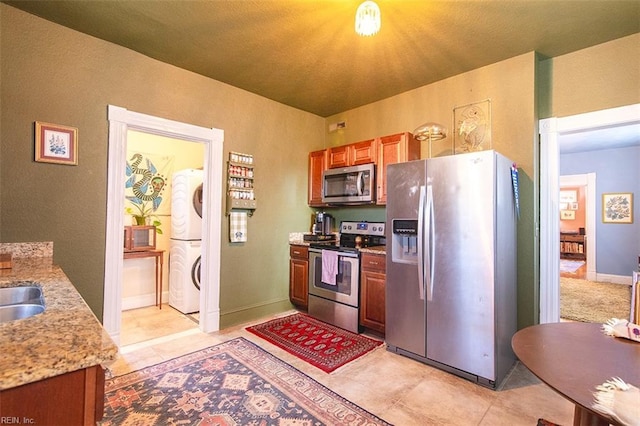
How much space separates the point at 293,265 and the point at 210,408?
2.10m

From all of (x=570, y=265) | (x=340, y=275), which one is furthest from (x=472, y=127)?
(x=570, y=265)

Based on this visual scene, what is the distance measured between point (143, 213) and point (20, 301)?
281cm

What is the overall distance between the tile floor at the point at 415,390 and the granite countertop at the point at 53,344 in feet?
5.34

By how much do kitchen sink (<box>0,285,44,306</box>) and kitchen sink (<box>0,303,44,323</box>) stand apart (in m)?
0.11

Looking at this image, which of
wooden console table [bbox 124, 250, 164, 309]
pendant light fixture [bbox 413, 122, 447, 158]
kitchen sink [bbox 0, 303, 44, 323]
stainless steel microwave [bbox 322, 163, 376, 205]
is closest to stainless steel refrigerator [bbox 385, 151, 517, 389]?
pendant light fixture [bbox 413, 122, 447, 158]

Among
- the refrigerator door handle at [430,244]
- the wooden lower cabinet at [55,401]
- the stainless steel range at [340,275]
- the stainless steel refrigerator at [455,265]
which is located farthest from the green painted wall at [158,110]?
the wooden lower cabinet at [55,401]

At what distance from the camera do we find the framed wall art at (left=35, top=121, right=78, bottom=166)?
2.27 metres

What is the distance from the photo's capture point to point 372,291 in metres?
3.07

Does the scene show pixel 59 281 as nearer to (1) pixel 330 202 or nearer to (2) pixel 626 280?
(1) pixel 330 202

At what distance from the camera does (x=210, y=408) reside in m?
1.93

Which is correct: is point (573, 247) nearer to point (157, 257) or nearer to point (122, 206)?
point (157, 257)

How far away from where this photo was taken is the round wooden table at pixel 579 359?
3.05 feet

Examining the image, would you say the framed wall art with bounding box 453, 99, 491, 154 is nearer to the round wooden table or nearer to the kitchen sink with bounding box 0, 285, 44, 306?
the round wooden table

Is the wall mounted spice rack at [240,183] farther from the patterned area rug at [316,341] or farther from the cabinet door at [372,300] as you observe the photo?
the cabinet door at [372,300]
